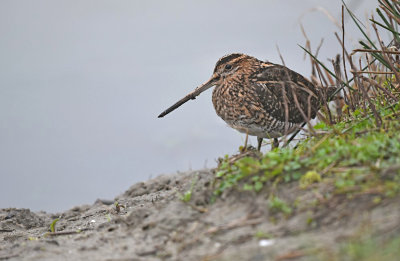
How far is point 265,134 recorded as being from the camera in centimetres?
611

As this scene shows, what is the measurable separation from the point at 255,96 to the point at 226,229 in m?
2.56

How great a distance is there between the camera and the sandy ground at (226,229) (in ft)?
10.9

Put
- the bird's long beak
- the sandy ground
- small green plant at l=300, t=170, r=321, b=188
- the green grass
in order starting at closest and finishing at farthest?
the sandy ground
the green grass
small green plant at l=300, t=170, r=321, b=188
the bird's long beak

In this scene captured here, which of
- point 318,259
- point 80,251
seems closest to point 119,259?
point 80,251

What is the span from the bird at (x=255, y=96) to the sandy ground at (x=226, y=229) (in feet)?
4.79

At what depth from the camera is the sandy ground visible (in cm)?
333

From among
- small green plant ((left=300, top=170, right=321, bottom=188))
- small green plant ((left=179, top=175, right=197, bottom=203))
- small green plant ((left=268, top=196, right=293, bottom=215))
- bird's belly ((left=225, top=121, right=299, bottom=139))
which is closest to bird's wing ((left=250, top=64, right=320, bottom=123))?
bird's belly ((left=225, top=121, right=299, bottom=139))

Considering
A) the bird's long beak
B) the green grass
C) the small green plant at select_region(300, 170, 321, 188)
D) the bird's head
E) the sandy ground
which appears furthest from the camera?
the bird's long beak

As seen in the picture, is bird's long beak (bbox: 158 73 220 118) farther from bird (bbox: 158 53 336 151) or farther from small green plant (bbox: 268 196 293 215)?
small green plant (bbox: 268 196 293 215)

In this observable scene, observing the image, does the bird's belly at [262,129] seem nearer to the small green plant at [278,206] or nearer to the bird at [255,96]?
the bird at [255,96]

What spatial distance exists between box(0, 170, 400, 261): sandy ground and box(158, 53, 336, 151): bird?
1459mm

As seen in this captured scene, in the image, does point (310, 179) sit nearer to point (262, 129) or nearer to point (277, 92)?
point (262, 129)

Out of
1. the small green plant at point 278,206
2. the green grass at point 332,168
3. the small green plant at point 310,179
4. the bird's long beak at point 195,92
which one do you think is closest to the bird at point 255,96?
the bird's long beak at point 195,92

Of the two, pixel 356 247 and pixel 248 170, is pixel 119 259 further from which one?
pixel 356 247
